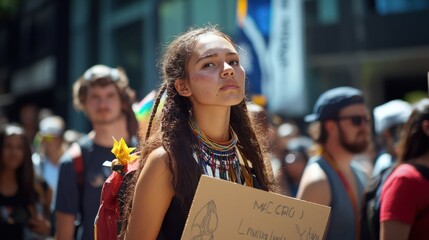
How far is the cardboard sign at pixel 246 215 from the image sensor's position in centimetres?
270

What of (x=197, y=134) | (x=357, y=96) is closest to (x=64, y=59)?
(x=357, y=96)

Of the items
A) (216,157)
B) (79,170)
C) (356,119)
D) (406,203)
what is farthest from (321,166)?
(216,157)

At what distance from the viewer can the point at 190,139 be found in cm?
304

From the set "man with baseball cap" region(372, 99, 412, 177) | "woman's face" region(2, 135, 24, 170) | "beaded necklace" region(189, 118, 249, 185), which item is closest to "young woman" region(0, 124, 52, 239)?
"woman's face" region(2, 135, 24, 170)

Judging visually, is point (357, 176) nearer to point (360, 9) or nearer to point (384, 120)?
point (384, 120)

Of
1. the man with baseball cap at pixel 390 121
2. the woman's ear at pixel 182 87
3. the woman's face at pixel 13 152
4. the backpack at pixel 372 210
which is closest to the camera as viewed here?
the woman's ear at pixel 182 87

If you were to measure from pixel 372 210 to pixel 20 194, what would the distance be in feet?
10.7

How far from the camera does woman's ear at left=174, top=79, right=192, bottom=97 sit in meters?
3.10

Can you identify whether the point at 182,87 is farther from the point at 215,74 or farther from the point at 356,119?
the point at 356,119

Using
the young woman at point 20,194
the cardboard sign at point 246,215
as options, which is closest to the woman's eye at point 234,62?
the cardboard sign at point 246,215

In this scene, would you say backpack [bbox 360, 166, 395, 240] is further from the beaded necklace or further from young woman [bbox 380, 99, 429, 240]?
the beaded necklace

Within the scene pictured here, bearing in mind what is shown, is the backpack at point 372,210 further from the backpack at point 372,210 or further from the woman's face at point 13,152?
the woman's face at point 13,152

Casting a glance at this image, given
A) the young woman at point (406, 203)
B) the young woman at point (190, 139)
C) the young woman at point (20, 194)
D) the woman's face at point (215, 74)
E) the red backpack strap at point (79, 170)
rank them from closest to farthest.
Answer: the young woman at point (190, 139), the woman's face at point (215, 74), the young woman at point (406, 203), the red backpack strap at point (79, 170), the young woman at point (20, 194)

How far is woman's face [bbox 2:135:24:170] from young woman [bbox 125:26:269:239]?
3.37 meters
